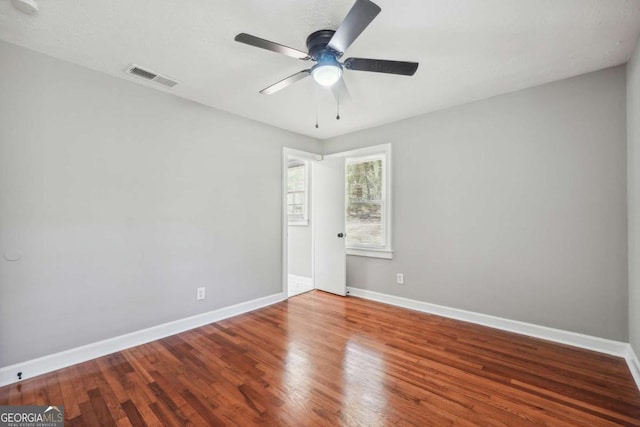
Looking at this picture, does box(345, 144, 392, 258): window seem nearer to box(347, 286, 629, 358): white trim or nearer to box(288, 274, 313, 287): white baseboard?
box(347, 286, 629, 358): white trim

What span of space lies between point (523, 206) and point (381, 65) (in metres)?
2.14

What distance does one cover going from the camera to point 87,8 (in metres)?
1.72

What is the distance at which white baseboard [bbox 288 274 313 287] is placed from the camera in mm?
4783

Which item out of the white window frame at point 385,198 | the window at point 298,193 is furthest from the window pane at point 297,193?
the white window frame at point 385,198

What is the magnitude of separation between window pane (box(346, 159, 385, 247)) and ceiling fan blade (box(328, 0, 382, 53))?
250 centimetres

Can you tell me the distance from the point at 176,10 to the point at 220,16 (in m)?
0.26

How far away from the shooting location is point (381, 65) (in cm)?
187

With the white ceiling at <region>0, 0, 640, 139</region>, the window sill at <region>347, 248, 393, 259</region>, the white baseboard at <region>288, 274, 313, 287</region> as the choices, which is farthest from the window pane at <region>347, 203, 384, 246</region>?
the white ceiling at <region>0, 0, 640, 139</region>

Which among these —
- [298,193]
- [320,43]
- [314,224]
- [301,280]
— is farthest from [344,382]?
[298,193]

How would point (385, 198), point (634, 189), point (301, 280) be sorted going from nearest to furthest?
1. point (634, 189)
2. point (385, 198)
3. point (301, 280)

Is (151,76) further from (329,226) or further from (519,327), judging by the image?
(519,327)

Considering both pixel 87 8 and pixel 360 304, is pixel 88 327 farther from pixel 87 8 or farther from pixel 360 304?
pixel 360 304

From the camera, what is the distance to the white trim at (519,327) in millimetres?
2436

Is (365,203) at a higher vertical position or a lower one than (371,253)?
higher
